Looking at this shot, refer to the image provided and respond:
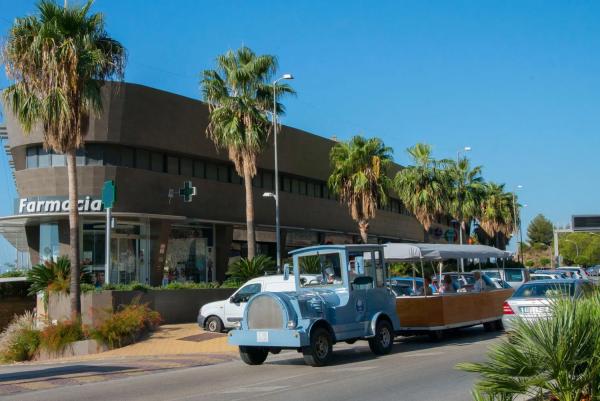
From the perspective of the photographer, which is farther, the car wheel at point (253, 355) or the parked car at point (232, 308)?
the parked car at point (232, 308)

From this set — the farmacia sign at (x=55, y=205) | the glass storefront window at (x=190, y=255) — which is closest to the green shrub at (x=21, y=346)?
the farmacia sign at (x=55, y=205)

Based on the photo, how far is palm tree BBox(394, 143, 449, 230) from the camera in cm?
4584

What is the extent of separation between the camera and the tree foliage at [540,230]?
146375mm

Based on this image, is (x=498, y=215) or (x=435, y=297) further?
(x=498, y=215)

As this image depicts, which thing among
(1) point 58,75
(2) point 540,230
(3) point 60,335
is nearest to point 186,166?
(1) point 58,75

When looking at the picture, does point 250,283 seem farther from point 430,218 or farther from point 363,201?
point 430,218

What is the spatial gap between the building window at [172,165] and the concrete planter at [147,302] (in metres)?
8.23

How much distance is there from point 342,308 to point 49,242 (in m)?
21.1

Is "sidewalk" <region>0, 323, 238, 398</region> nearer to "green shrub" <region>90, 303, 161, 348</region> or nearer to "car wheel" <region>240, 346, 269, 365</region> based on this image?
"green shrub" <region>90, 303, 161, 348</region>

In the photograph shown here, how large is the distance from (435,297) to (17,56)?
15.0 meters

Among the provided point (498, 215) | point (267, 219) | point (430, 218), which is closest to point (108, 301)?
point (267, 219)

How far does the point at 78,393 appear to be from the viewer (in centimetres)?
1249

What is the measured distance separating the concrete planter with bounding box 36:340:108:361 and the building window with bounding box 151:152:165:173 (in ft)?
43.8

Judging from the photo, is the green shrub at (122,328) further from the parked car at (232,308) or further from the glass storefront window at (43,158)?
the glass storefront window at (43,158)
